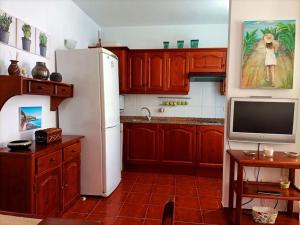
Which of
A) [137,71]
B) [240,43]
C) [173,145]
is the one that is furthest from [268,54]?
[137,71]

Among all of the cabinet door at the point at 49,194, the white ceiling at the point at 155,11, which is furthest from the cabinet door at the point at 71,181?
the white ceiling at the point at 155,11

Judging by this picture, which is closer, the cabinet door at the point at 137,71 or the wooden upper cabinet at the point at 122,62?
the wooden upper cabinet at the point at 122,62

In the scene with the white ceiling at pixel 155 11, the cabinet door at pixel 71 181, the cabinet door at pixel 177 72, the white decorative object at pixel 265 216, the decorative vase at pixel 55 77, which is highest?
the white ceiling at pixel 155 11

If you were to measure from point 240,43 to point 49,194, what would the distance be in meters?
2.51

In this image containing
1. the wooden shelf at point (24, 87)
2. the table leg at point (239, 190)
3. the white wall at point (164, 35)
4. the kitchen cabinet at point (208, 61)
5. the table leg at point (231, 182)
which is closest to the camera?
the wooden shelf at point (24, 87)

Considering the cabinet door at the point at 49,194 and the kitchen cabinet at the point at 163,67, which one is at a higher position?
the kitchen cabinet at the point at 163,67

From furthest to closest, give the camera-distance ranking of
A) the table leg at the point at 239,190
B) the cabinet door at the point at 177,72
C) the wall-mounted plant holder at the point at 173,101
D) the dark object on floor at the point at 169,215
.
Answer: the wall-mounted plant holder at the point at 173,101 → the cabinet door at the point at 177,72 → the table leg at the point at 239,190 → the dark object on floor at the point at 169,215

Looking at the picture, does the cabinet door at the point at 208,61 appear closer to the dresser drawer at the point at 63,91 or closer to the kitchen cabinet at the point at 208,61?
the kitchen cabinet at the point at 208,61

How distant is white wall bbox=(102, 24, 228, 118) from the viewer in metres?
4.25

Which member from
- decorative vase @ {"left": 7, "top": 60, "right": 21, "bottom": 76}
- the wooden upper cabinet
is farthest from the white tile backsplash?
decorative vase @ {"left": 7, "top": 60, "right": 21, "bottom": 76}

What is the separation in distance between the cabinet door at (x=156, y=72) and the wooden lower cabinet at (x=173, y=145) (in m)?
0.73

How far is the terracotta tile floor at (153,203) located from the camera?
2420mm

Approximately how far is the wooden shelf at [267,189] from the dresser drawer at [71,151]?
5.89 feet

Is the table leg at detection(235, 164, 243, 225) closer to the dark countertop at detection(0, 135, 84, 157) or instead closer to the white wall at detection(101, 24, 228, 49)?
the dark countertop at detection(0, 135, 84, 157)
